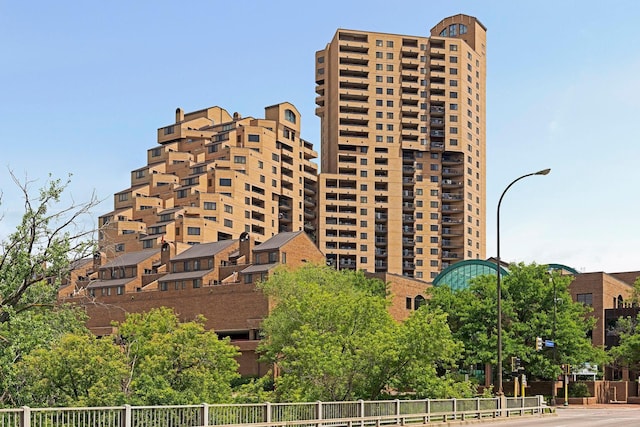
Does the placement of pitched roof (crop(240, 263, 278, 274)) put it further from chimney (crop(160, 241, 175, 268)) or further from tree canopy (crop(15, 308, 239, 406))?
tree canopy (crop(15, 308, 239, 406))

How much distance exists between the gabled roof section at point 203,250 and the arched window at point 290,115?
4691 cm

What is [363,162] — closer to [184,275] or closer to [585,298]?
[184,275]

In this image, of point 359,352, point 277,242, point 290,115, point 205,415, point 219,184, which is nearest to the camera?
point 205,415

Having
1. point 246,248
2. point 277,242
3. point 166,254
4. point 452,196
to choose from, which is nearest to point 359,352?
point 277,242

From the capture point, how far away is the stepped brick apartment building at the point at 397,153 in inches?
6014

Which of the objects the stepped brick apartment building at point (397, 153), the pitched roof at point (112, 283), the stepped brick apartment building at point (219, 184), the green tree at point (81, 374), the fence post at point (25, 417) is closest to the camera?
the fence post at point (25, 417)

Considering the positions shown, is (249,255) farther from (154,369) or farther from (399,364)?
(399,364)

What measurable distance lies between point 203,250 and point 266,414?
3106 inches

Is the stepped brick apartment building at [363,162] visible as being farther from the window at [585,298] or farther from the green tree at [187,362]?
the green tree at [187,362]

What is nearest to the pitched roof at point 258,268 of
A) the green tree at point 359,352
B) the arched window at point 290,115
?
the green tree at point 359,352

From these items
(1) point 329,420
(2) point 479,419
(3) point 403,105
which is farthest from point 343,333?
(3) point 403,105

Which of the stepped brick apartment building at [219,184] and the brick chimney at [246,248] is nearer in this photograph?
the brick chimney at [246,248]

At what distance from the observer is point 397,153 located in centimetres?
15538

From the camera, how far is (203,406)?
872 inches
